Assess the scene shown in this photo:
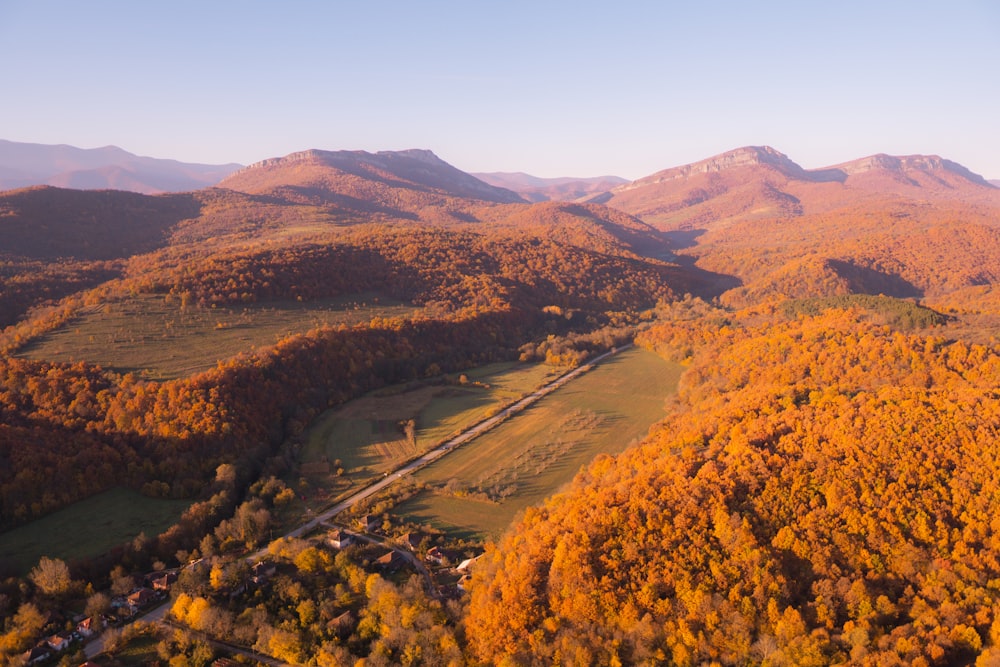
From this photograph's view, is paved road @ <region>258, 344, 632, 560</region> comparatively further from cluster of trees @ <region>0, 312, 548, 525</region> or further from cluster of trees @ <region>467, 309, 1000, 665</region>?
cluster of trees @ <region>467, 309, 1000, 665</region>

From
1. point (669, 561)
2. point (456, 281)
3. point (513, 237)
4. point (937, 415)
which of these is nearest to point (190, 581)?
point (669, 561)

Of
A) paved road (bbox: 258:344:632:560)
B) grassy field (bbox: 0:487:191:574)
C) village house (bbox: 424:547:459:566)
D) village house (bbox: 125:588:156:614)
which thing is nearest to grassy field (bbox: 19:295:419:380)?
grassy field (bbox: 0:487:191:574)

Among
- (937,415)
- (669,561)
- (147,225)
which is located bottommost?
(669,561)

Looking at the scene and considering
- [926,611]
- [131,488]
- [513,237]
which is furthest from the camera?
[513,237]

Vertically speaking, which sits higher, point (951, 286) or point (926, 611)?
point (951, 286)

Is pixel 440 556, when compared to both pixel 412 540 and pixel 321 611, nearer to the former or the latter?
pixel 412 540

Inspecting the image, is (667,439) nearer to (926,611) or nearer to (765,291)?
(926,611)
